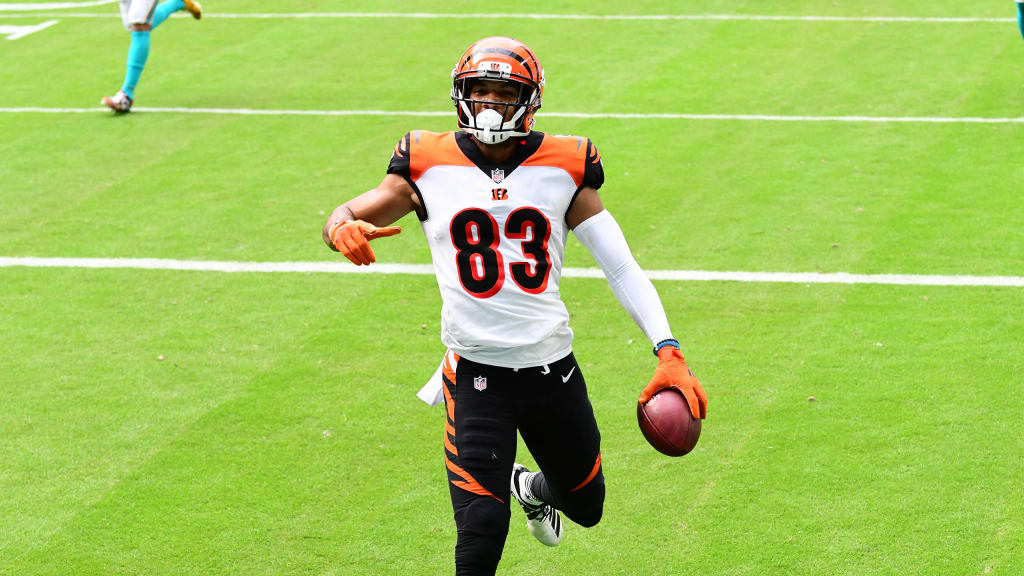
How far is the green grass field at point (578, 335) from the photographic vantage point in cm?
586

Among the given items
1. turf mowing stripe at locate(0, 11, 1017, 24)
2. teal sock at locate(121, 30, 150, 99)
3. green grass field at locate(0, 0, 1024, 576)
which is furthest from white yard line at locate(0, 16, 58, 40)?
teal sock at locate(121, 30, 150, 99)

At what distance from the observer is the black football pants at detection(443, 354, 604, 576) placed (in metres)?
4.72

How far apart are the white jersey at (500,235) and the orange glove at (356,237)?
0.35 m

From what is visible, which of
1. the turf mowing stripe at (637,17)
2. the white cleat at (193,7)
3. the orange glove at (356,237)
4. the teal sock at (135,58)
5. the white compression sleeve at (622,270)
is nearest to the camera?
the orange glove at (356,237)

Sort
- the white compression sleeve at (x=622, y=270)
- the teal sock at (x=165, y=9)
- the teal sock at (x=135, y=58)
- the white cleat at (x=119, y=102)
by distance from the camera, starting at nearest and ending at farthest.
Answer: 1. the white compression sleeve at (x=622, y=270)
2. the white cleat at (x=119, y=102)
3. the teal sock at (x=135, y=58)
4. the teal sock at (x=165, y=9)

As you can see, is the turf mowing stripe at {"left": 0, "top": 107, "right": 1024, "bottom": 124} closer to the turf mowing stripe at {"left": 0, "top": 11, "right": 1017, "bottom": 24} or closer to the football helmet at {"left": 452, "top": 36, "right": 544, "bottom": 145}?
the turf mowing stripe at {"left": 0, "top": 11, "right": 1017, "bottom": 24}

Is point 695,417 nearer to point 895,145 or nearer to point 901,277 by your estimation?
point 901,277

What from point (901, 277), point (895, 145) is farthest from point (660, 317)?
point (895, 145)

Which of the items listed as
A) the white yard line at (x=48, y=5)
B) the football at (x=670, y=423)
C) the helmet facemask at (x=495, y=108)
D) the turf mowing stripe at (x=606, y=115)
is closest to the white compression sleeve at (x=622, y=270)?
the football at (x=670, y=423)

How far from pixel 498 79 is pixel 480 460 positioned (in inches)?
60.7

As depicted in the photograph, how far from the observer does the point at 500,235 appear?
4973mm

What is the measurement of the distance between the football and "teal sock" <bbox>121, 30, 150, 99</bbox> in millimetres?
10734

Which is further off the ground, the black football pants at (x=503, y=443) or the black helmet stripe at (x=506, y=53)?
the black helmet stripe at (x=506, y=53)

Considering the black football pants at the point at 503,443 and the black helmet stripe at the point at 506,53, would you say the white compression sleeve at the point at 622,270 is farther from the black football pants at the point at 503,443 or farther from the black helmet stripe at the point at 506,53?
the black helmet stripe at the point at 506,53
